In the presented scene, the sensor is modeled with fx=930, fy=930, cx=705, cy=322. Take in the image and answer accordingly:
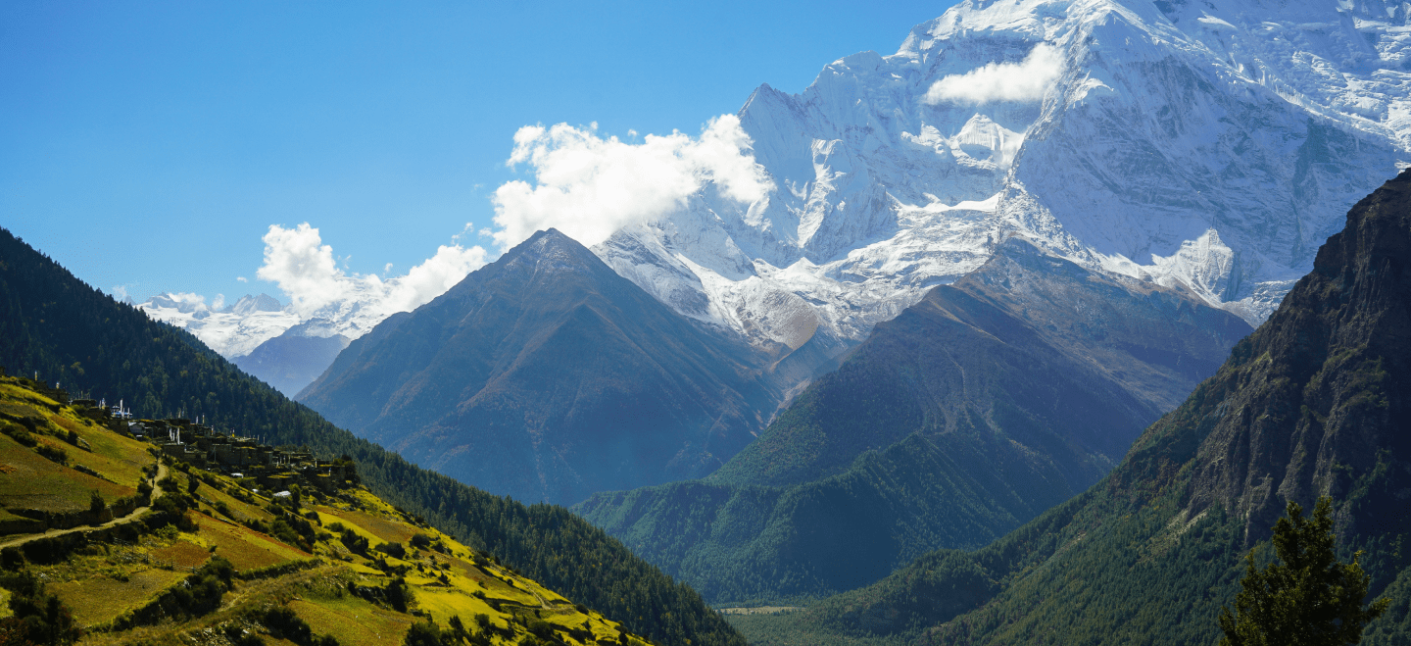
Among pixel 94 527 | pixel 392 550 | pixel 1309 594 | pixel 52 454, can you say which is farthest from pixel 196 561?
pixel 1309 594

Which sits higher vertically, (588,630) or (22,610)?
(22,610)

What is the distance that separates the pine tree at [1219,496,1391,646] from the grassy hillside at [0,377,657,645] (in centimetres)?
5913

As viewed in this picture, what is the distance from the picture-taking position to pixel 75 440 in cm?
7900

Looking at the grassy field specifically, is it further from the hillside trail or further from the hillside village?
the hillside village

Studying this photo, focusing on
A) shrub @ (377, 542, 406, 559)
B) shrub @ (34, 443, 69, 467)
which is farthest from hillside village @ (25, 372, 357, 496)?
shrub @ (34, 443, 69, 467)

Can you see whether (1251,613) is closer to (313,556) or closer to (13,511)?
(313,556)

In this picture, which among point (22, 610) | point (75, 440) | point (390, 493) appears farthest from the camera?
point (390, 493)

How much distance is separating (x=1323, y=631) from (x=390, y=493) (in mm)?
177044

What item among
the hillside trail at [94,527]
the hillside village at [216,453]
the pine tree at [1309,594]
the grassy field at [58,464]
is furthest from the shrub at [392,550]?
the pine tree at [1309,594]

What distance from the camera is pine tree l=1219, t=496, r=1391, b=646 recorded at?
58000mm

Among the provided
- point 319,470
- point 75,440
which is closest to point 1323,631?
point 75,440

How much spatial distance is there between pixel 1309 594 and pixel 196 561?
71709mm

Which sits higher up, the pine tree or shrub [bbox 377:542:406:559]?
the pine tree

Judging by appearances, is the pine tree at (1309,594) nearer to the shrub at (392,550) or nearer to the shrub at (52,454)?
the shrub at (392,550)
